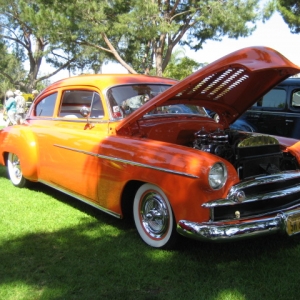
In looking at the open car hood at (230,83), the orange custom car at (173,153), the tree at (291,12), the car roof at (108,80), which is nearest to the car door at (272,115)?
the open car hood at (230,83)

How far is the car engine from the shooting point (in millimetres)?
3521

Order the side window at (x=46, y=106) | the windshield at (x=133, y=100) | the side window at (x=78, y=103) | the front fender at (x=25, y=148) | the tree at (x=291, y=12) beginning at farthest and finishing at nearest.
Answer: the tree at (x=291, y=12) < the side window at (x=46, y=106) < the front fender at (x=25, y=148) < the side window at (x=78, y=103) < the windshield at (x=133, y=100)

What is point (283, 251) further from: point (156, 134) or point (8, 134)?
point (8, 134)

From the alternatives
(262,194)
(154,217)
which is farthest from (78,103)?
(262,194)

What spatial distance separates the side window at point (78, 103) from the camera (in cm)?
436

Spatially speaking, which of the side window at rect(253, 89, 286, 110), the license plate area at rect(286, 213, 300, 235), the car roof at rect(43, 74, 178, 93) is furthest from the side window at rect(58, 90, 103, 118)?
the side window at rect(253, 89, 286, 110)

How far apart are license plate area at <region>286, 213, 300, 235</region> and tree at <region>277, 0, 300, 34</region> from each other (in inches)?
653

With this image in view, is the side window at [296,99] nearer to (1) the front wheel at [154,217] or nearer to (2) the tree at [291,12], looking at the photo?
(1) the front wheel at [154,217]

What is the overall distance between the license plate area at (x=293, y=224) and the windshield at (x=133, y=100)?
181 cm

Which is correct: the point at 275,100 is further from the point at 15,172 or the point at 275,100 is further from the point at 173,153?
the point at 173,153

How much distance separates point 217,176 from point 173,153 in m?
0.41

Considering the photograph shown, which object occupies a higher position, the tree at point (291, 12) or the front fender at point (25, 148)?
the tree at point (291, 12)

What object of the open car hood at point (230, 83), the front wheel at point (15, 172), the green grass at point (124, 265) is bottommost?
the green grass at point (124, 265)

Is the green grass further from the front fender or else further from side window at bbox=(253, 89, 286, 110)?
side window at bbox=(253, 89, 286, 110)
